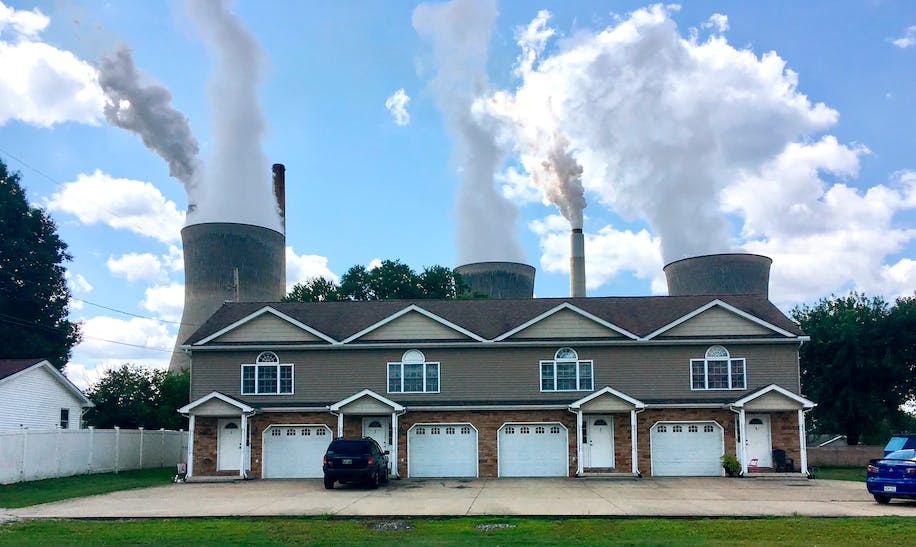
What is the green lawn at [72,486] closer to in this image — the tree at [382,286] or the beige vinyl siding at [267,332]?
the beige vinyl siding at [267,332]

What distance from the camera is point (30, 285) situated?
158 feet

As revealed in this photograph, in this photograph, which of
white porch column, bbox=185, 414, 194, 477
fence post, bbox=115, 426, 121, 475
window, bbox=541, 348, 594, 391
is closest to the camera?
white porch column, bbox=185, 414, 194, 477

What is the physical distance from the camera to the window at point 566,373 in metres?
31.3

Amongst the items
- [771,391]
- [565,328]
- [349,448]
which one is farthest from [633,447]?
[349,448]

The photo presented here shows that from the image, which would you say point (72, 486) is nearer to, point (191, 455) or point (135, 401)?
point (191, 455)

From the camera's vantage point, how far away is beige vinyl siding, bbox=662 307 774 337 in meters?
31.2

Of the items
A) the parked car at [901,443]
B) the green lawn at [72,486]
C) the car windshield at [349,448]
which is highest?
the parked car at [901,443]

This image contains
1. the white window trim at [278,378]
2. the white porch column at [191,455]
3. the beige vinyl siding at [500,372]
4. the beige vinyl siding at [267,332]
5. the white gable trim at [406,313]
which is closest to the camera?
the white porch column at [191,455]

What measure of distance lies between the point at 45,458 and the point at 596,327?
64.1 feet

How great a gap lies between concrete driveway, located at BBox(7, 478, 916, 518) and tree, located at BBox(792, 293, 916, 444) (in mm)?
13324

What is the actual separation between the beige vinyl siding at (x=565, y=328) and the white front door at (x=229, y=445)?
34.9 feet

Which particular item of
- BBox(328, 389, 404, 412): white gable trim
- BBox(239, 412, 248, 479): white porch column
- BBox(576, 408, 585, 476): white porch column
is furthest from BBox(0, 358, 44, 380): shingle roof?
BBox(576, 408, 585, 476): white porch column

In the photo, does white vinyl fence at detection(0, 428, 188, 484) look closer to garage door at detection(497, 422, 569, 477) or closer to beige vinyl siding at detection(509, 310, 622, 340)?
garage door at detection(497, 422, 569, 477)

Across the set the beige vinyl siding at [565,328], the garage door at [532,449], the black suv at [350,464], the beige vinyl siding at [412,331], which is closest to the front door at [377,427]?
the beige vinyl siding at [412,331]
